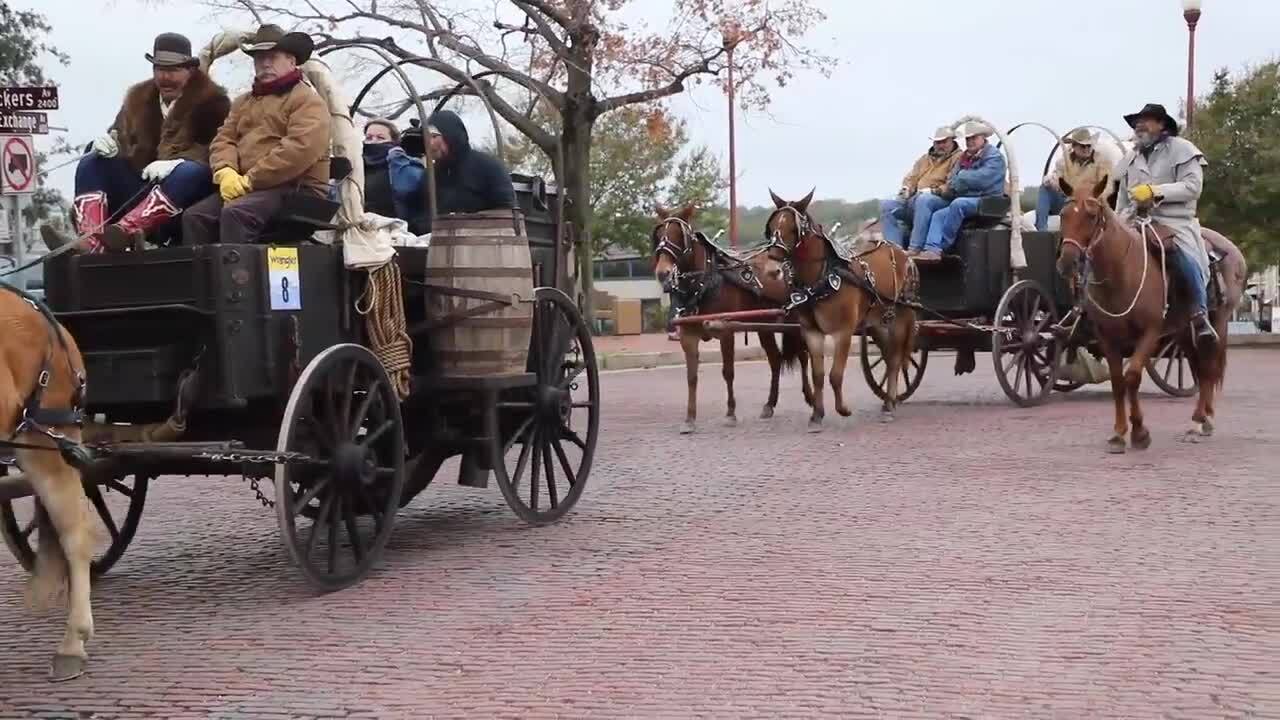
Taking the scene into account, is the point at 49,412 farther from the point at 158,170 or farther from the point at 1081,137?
the point at 1081,137

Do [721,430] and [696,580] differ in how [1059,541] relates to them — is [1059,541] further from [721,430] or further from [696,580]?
[721,430]

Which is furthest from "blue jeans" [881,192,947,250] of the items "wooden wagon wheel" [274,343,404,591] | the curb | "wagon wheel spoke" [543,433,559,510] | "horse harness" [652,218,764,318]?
"wooden wagon wheel" [274,343,404,591]

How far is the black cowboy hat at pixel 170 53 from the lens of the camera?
745 centimetres

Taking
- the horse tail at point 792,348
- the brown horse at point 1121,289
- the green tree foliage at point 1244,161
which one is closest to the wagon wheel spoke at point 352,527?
the brown horse at point 1121,289

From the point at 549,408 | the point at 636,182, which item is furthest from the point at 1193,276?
the point at 636,182

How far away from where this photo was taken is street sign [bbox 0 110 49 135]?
12.8 metres

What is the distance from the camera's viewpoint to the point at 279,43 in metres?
7.39

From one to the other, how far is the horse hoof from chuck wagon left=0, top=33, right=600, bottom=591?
728 millimetres

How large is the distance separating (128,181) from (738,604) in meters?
3.82

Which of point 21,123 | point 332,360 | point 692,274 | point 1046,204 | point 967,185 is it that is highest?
point 21,123

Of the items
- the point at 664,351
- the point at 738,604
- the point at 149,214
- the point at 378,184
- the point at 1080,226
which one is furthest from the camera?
the point at 664,351

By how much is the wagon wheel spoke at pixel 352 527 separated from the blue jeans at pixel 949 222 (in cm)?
1011

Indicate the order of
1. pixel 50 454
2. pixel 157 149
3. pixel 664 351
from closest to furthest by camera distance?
pixel 50 454
pixel 157 149
pixel 664 351

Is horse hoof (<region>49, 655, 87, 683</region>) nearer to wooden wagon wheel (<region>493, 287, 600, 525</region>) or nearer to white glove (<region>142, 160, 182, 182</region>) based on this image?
white glove (<region>142, 160, 182, 182</region>)
